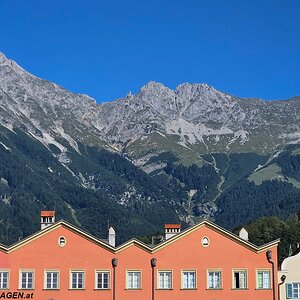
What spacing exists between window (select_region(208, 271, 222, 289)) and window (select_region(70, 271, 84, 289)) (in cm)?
1367

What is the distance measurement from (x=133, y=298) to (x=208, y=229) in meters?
11.1

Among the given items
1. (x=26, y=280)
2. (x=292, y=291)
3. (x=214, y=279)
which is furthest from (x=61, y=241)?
(x=292, y=291)

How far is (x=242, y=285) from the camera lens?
254 ft

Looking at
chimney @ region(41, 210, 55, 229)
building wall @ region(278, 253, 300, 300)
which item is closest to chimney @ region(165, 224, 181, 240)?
building wall @ region(278, 253, 300, 300)

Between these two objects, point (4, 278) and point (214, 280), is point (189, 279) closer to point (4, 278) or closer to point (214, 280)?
point (214, 280)

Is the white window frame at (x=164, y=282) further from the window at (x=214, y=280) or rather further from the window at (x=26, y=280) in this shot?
the window at (x=26, y=280)

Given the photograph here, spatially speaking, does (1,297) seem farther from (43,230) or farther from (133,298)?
(133,298)

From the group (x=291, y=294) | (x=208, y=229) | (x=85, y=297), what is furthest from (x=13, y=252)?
(x=291, y=294)

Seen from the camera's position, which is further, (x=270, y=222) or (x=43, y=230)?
(x=270, y=222)

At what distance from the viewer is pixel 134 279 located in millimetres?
76250

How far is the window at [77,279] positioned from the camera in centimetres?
7569

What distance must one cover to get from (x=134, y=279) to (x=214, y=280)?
8695 mm

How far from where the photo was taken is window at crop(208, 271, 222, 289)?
77250 millimetres

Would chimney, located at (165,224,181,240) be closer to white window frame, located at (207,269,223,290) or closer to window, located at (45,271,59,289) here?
white window frame, located at (207,269,223,290)
